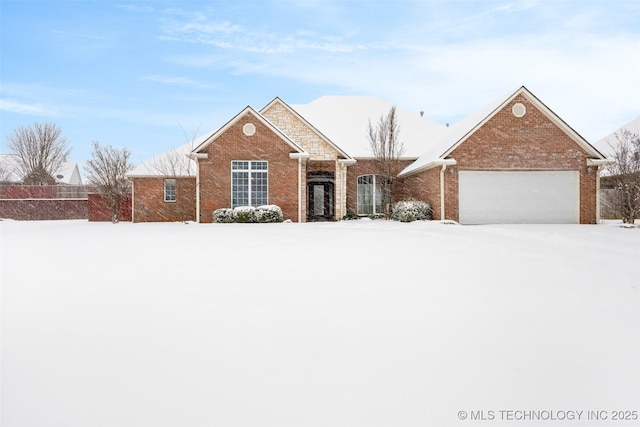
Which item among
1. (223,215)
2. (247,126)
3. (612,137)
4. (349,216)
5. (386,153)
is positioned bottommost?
(349,216)

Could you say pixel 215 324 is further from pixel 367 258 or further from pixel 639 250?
pixel 639 250

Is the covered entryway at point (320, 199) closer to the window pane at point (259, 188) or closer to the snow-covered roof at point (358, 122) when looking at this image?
the snow-covered roof at point (358, 122)

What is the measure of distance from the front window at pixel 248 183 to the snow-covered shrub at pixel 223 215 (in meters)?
0.73

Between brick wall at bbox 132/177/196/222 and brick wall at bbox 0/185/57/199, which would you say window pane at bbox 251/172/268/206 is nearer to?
brick wall at bbox 132/177/196/222

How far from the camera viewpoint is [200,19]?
1276 centimetres

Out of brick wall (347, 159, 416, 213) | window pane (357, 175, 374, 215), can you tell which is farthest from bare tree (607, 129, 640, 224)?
window pane (357, 175, 374, 215)

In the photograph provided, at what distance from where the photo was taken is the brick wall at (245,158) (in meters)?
19.0

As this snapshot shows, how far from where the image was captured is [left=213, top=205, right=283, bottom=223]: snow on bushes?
59.2 feet

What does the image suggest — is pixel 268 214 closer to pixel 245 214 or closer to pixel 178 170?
pixel 245 214

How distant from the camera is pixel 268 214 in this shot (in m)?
18.2

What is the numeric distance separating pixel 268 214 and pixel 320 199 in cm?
726

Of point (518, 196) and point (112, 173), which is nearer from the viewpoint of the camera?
point (518, 196)

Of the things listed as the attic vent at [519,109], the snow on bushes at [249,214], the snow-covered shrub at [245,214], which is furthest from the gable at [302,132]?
A: the attic vent at [519,109]

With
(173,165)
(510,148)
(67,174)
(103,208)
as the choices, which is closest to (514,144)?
(510,148)
